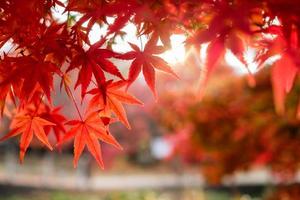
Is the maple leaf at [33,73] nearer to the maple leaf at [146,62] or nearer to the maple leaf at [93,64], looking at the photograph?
the maple leaf at [93,64]

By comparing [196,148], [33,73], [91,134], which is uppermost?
[196,148]

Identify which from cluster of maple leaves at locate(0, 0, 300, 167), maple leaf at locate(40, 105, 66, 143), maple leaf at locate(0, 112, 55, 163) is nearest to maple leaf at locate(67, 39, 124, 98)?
A: cluster of maple leaves at locate(0, 0, 300, 167)

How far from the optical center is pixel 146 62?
1.45 m

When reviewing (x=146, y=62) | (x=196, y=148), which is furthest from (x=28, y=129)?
(x=196, y=148)

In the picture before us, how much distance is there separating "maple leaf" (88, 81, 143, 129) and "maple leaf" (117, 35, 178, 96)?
56 mm

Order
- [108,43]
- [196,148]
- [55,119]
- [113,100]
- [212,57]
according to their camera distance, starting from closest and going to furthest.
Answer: [212,57] < [113,100] < [108,43] < [55,119] < [196,148]

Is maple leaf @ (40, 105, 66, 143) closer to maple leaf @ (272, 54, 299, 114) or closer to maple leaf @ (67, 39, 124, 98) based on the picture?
maple leaf @ (67, 39, 124, 98)

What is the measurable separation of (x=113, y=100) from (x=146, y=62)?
7.0 inches

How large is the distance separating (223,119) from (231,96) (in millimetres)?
450

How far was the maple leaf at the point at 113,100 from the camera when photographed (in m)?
1.50

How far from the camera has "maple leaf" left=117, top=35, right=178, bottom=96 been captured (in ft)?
4.70

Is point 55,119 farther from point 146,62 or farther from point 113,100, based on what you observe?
point 146,62

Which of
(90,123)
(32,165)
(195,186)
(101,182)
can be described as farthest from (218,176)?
(32,165)

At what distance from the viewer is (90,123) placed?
162 cm
